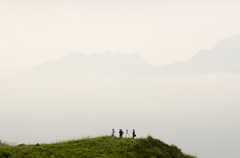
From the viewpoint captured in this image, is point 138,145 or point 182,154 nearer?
point 138,145

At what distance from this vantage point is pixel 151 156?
33.1 meters

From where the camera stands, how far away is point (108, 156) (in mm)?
32125

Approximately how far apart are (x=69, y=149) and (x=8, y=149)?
7138 millimetres

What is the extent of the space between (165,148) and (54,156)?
15.2 meters

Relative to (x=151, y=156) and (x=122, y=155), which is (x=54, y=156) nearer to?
(x=122, y=155)

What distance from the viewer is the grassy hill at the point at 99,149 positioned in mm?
31391

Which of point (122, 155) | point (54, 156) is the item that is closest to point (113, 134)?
point (122, 155)

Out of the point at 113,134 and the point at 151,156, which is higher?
the point at 113,134

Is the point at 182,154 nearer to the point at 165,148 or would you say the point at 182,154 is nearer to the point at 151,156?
the point at 165,148

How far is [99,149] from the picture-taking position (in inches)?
1344

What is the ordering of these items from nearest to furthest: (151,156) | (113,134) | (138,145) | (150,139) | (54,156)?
(54,156), (151,156), (138,145), (150,139), (113,134)

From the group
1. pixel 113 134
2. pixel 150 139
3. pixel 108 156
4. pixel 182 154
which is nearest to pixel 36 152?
pixel 108 156

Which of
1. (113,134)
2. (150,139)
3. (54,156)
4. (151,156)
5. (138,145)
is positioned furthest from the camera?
(113,134)

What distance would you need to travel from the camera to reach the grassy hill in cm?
3139
